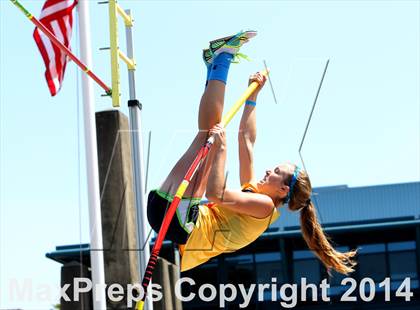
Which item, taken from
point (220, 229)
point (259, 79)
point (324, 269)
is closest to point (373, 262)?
point (324, 269)

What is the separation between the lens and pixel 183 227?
19.3 feet

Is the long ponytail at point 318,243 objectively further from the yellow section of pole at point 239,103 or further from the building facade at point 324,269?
the building facade at point 324,269

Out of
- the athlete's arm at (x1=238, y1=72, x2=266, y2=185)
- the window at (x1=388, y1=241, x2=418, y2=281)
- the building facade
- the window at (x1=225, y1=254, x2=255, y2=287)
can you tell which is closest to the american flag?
the athlete's arm at (x1=238, y1=72, x2=266, y2=185)

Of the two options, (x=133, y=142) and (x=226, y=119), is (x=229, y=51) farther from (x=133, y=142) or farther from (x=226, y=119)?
(x=133, y=142)

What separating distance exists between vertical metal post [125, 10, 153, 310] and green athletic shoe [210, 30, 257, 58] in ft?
7.79

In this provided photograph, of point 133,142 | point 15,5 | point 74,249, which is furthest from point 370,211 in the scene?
point 15,5

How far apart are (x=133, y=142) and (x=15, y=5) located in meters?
1.67

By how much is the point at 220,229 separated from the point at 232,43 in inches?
40.5

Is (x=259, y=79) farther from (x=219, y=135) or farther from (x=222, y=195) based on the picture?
(x=222, y=195)

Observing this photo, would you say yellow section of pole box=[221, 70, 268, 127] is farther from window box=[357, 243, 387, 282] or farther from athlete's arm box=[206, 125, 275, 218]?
window box=[357, 243, 387, 282]

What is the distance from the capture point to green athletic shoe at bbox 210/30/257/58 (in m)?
5.96

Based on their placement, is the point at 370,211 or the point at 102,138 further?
the point at 370,211

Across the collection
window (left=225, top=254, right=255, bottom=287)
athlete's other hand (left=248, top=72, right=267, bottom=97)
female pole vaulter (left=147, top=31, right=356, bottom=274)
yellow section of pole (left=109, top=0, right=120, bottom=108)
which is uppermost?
yellow section of pole (left=109, top=0, right=120, bottom=108)

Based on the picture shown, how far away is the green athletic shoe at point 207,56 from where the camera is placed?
6051mm
